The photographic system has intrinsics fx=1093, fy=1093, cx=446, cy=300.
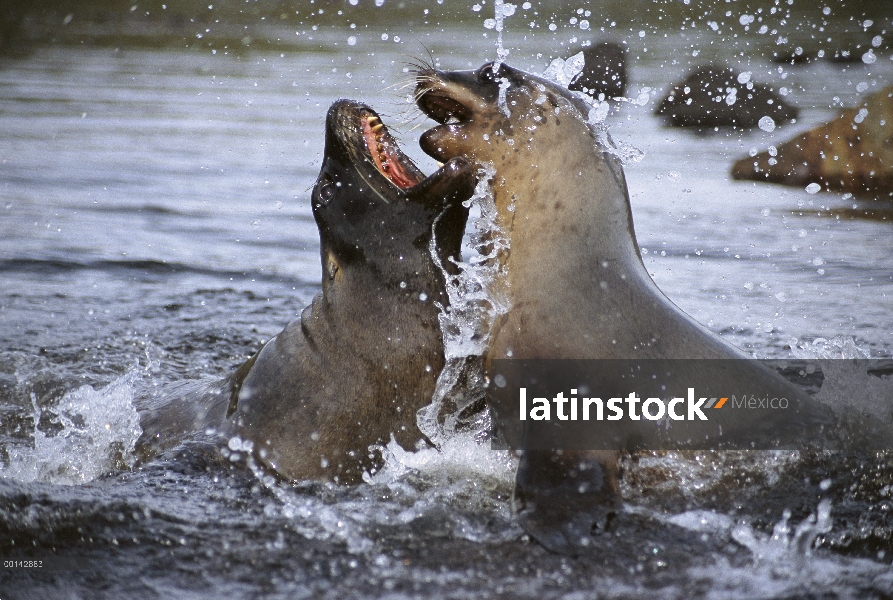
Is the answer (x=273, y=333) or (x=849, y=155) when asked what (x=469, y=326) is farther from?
(x=849, y=155)

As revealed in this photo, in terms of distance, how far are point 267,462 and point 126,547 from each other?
0.70 metres

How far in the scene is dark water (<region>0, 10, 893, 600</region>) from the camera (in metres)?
3.00

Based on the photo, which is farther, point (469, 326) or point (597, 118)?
point (597, 118)

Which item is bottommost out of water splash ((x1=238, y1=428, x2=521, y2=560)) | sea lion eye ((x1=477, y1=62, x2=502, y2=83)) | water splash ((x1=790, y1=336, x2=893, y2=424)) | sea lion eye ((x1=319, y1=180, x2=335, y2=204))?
water splash ((x1=238, y1=428, x2=521, y2=560))

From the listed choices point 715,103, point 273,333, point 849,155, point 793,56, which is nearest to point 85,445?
point 273,333

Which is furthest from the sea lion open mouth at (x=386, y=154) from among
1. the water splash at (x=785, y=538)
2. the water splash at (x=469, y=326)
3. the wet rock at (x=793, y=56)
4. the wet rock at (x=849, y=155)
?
the wet rock at (x=793, y=56)

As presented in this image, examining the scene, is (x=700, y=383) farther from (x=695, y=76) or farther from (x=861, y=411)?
(x=695, y=76)

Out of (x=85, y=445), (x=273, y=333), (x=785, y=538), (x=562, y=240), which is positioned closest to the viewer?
(x=785, y=538)

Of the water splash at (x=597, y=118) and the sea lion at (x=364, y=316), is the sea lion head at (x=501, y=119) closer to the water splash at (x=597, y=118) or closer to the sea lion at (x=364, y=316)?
the water splash at (x=597, y=118)

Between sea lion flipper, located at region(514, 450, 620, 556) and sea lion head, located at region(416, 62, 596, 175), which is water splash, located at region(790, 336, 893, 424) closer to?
sea lion flipper, located at region(514, 450, 620, 556)

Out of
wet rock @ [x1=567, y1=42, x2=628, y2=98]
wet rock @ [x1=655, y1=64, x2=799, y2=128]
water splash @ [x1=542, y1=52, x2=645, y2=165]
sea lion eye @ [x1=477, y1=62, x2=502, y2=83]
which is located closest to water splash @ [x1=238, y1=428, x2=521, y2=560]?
water splash @ [x1=542, y1=52, x2=645, y2=165]

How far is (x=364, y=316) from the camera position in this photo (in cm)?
379

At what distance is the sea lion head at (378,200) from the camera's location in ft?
11.9

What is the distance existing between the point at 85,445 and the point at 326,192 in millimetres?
1407
